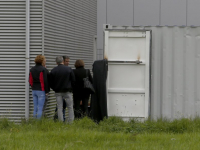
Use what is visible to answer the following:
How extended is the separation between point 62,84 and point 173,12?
867cm

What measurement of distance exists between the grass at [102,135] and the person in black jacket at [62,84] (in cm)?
71

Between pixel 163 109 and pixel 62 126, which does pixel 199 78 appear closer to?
pixel 163 109

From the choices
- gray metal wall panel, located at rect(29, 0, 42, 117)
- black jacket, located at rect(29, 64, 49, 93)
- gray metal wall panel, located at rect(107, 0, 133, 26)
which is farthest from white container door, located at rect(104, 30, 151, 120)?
gray metal wall panel, located at rect(107, 0, 133, 26)

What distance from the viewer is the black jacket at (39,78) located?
12430 millimetres

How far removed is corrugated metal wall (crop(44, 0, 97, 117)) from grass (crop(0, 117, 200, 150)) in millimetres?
1956

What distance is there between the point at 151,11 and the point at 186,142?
1076 cm

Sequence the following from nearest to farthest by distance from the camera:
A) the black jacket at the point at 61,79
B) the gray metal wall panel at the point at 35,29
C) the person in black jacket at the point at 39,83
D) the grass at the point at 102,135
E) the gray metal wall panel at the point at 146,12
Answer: the grass at the point at 102,135, the person in black jacket at the point at 39,83, the black jacket at the point at 61,79, the gray metal wall panel at the point at 35,29, the gray metal wall panel at the point at 146,12

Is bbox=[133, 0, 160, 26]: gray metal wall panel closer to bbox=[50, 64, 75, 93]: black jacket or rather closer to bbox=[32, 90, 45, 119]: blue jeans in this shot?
bbox=[50, 64, 75, 93]: black jacket

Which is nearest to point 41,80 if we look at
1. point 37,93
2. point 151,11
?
point 37,93

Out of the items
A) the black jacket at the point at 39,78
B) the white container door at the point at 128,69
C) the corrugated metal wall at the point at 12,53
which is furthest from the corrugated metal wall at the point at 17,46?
the white container door at the point at 128,69

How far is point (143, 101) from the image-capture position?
12.4m

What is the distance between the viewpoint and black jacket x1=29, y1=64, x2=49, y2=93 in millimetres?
12430

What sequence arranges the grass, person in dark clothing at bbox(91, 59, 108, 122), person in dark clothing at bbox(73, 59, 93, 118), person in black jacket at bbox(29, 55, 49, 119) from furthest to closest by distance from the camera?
person in dark clothing at bbox(73, 59, 93, 118) < person in black jacket at bbox(29, 55, 49, 119) < person in dark clothing at bbox(91, 59, 108, 122) < the grass

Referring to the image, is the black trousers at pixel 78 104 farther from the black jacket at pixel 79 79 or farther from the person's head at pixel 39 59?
the person's head at pixel 39 59
